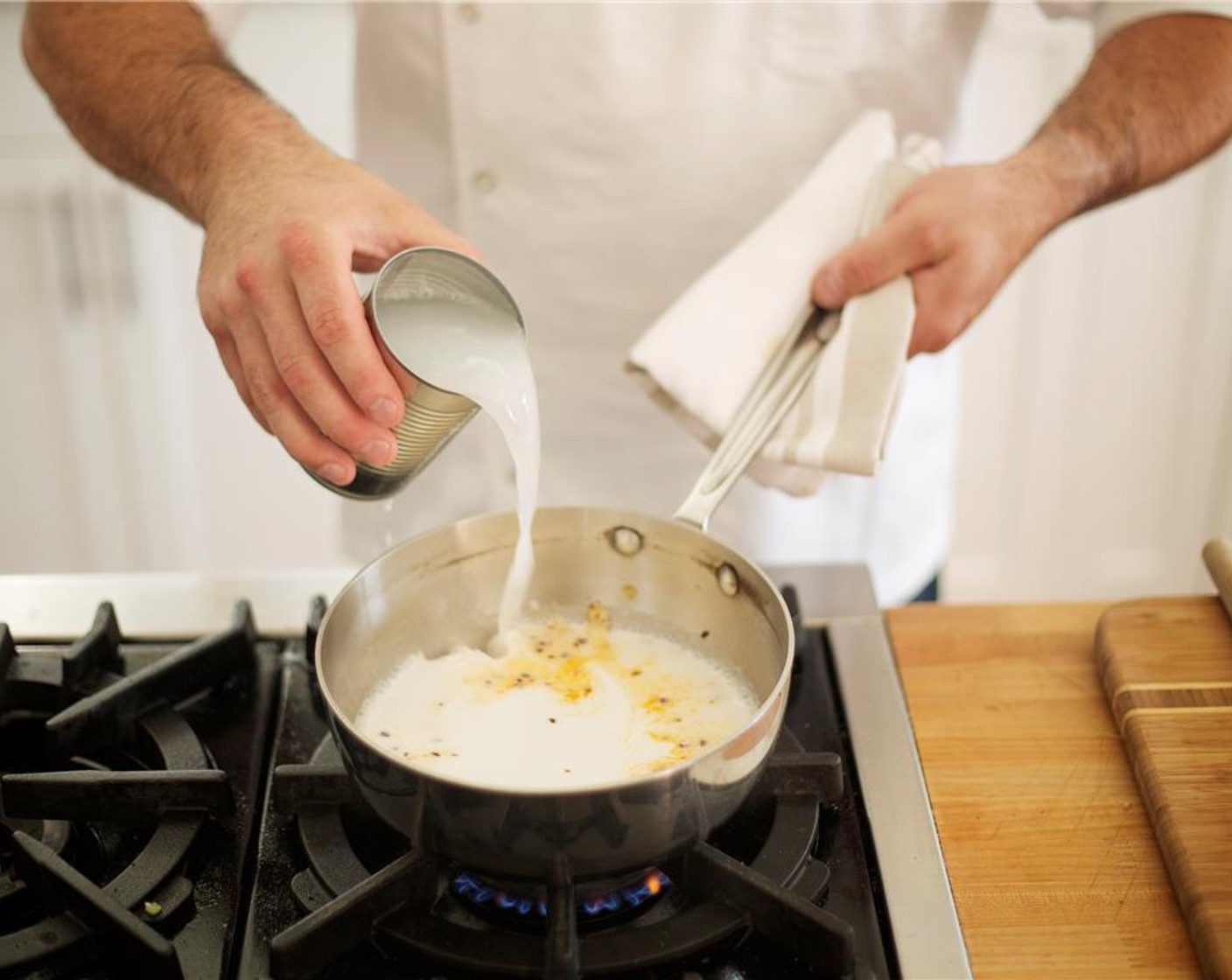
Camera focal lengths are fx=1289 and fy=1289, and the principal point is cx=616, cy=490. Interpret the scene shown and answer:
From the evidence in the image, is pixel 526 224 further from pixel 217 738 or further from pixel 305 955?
pixel 305 955

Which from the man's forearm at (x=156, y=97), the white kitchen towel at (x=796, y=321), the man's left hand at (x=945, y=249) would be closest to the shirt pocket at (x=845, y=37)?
the white kitchen towel at (x=796, y=321)

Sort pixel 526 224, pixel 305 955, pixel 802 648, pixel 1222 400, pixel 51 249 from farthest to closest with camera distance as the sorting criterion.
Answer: pixel 1222 400 → pixel 51 249 → pixel 526 224 → pixel 802 648 → pixel 305 955

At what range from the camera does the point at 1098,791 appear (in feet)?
2.15

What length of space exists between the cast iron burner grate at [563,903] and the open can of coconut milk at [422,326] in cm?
18

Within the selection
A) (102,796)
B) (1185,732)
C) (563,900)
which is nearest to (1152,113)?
(1185,732)

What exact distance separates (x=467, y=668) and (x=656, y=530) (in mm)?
135

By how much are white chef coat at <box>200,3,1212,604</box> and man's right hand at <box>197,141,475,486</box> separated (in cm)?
34

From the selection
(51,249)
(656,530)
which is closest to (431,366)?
(656,530)

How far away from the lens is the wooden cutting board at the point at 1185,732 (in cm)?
57

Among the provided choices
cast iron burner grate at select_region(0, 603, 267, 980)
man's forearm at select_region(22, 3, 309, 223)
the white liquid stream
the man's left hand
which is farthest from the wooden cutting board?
man's forearm at select_region(22, 3, 309, 223)

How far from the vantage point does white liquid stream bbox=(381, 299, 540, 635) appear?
0.71 metres

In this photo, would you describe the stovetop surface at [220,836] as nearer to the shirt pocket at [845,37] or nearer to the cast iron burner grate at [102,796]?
the cast iron burner grate at [102,796]

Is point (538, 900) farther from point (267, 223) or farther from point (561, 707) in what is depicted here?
point (267, 223)

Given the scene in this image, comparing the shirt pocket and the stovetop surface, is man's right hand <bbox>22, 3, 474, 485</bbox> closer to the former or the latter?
the stovetop surface
